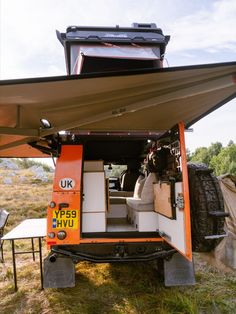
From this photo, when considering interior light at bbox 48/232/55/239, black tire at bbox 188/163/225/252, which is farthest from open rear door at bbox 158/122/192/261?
interior light at bbox 48/232/55/239

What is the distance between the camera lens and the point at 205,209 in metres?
3.19

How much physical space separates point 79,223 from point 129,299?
3.95 feet

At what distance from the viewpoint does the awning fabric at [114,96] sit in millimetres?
2273

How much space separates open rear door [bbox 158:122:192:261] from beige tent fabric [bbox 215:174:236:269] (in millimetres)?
967

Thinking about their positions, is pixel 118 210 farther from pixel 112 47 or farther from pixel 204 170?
pixel 112 47

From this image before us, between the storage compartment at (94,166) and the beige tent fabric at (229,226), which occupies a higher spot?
the storage compartment at (94,166)

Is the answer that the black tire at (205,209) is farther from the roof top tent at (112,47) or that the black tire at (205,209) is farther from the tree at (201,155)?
the tree at (201,155)

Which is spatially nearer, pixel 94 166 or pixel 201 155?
pixel 94 166

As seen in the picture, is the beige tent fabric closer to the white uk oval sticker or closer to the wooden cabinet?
the wooden cabinet

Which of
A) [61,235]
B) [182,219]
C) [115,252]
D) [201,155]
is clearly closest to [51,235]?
[61,235]

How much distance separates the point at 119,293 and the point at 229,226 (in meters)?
2.13

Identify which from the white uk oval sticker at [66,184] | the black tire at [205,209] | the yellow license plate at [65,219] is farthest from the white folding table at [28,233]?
the black tire at [205,209]

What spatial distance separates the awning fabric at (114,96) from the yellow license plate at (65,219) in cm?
100

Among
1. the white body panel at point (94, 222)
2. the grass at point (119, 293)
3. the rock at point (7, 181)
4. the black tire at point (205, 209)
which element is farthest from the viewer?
the rock at point (7, 181)
